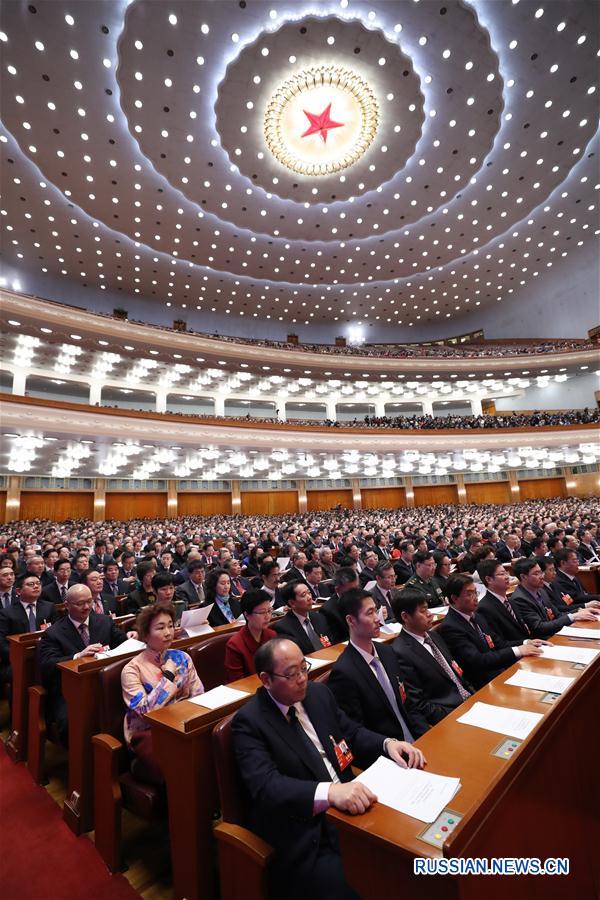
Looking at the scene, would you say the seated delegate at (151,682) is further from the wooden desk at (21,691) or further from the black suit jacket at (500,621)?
the black suit jacket at (500,621)

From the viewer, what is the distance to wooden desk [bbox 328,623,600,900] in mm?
975

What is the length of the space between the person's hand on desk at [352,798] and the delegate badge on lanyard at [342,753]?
0.40 metres

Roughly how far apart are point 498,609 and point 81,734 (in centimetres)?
266

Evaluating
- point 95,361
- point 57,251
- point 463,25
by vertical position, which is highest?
Result: point 463,25

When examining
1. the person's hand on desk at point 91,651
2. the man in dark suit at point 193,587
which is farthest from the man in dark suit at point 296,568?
the person's hand on desk at point 91,651

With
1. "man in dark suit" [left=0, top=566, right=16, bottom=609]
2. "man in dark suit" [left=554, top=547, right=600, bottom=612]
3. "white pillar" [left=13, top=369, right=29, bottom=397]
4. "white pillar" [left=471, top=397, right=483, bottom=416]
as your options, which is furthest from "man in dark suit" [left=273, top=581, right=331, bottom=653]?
"white pillar" [left=471, top=397, right=483, bottom=416]

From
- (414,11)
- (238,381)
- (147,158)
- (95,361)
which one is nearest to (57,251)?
(95,361)

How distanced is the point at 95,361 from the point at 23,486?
18.6 ft

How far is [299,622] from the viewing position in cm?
302

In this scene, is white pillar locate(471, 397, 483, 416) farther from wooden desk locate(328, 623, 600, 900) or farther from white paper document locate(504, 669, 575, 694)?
white paper document locate(504, 669, 575, 694)

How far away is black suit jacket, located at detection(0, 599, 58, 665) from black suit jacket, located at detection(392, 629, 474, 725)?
3.02 meters

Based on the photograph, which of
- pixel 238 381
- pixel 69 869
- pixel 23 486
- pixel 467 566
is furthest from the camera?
pixel 238 381

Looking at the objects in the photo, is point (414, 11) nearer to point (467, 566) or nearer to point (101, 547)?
point (467, 566)

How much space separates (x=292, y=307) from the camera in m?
25.4
